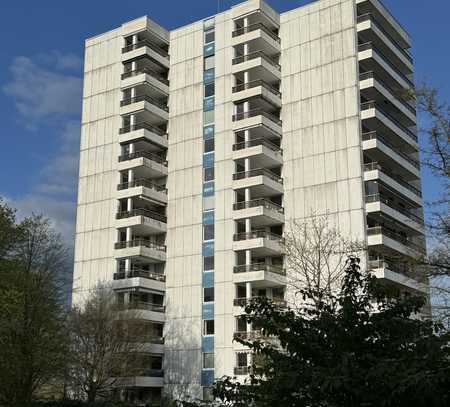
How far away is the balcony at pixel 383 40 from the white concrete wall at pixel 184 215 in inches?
644

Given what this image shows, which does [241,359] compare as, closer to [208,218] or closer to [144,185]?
[208,218]

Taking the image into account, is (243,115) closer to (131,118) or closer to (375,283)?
(131,118)

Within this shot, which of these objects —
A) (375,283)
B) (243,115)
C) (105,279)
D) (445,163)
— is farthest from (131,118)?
(375,283)

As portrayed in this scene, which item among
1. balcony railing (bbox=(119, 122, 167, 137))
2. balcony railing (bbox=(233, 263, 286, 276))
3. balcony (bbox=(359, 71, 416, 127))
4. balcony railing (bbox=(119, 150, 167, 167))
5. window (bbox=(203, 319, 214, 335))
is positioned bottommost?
window (bbox=(203, 319, 214, 335))

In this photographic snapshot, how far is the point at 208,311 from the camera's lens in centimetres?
5812

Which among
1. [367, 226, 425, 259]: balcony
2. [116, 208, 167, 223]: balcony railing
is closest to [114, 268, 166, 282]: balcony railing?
[116, 208, 167, 223]: balcony railing

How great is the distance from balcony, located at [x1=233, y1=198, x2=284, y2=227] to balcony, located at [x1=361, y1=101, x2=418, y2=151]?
10907mm

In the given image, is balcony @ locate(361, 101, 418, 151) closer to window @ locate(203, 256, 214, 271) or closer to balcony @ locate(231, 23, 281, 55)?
balcony @ locate(231, 23, 281, 55)

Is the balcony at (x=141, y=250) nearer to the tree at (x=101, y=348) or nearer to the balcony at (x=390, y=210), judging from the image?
the tree at (x=101, y=348)

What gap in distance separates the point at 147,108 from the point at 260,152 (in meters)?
13.8

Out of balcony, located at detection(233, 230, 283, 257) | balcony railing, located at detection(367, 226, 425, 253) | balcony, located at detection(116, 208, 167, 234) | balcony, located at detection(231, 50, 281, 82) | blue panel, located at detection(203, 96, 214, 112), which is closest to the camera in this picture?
balcony railing, located at detection(367, 226, 425, 253)

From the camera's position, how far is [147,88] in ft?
218

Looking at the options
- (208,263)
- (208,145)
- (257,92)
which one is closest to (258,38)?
(257,92)

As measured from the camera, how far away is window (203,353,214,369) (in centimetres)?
5641
